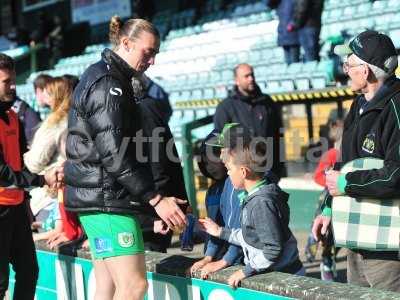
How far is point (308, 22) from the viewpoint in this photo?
9.77 m

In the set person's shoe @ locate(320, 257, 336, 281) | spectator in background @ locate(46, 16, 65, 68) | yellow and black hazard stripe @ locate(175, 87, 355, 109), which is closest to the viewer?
person's shoe @ locate(320, 257, 336, 281)

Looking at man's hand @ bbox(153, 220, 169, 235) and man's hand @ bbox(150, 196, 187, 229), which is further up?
man's hand @ bbox(150, 196, 187, 229)

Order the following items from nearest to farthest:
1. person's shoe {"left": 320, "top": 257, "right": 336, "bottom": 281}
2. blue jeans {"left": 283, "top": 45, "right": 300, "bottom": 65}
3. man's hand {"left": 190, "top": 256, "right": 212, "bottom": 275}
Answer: man's hand {"left": 190, "top": 256, "right": 212, "bottom": 275} < person's shoe {"left": 320, "top": 257, "right": 336, "bottom": 281} < blue jeans {"left": 283, "top": 45, "right": 300, "bottom": 65}

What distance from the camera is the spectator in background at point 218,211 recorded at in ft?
12.3

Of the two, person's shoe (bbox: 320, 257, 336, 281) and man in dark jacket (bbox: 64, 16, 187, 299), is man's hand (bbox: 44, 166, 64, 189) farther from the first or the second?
person's shoe (bbox: 320, 257, 336, 281)

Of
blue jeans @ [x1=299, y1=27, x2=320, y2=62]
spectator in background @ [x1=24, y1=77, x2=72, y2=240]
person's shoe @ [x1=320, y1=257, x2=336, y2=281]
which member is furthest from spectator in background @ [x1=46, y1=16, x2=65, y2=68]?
person's shoe @ [x1=320, y1=257, x2=336, y2=281]

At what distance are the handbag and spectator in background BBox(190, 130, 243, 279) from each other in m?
0.63

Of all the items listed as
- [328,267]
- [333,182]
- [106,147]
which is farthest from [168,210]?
[328,267]

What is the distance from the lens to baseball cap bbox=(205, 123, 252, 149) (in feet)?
11.7

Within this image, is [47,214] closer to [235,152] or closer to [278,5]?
[235,152]

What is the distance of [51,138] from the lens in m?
5.07

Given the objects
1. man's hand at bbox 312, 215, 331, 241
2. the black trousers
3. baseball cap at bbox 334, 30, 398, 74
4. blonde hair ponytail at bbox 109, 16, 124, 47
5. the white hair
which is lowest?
the black trousers

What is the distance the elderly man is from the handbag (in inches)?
2.2

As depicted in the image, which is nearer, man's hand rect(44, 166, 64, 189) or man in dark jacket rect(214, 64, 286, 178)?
man's hand rect(44, 166, 64, 189)
